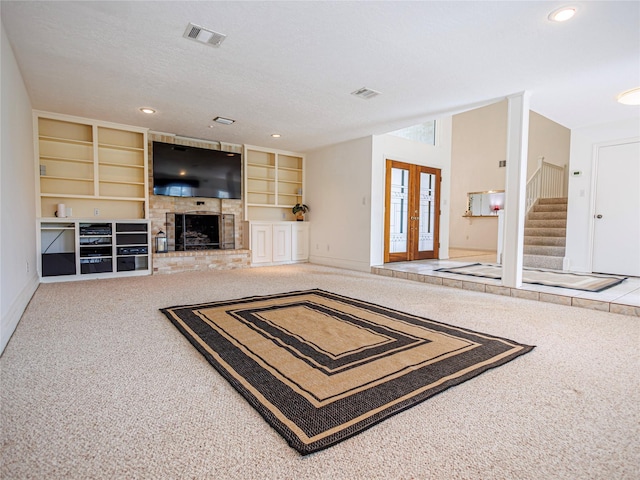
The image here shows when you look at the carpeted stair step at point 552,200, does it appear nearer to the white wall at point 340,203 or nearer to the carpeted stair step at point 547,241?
the carpeted stair step at point 547,241

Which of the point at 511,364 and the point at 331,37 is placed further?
the point at 331,37

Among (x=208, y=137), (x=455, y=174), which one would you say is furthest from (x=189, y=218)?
(x=455, y=174)

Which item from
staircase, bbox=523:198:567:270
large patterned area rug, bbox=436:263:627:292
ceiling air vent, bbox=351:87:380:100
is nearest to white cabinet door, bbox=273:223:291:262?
large patterned area rug, bbox=436:263:627:292

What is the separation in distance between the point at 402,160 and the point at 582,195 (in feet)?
9.76

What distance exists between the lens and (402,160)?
6.45 meters

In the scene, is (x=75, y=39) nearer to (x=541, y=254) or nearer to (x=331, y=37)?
(x=331, y=37)

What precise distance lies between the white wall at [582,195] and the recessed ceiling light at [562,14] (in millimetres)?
3650

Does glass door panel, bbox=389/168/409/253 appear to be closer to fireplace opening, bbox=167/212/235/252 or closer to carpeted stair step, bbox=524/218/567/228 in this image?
carpeted stair step, bbox=524/218/567/228

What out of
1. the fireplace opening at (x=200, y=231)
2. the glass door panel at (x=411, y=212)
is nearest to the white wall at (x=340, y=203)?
the glass door panel at (x=411, y=212)

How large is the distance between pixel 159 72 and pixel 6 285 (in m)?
2.47

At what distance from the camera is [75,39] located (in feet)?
9.58

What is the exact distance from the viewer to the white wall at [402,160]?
6020 millimetres

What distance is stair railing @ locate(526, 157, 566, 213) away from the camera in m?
7.80

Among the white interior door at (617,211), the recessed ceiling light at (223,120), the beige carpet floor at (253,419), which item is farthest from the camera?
the recessed ceiling light at (223,120)
